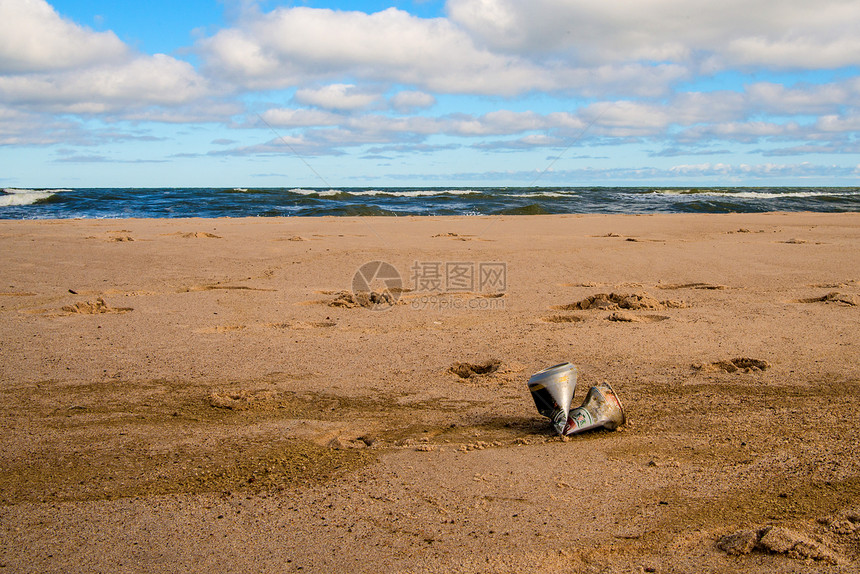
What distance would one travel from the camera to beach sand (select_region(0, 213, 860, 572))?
1955 mm

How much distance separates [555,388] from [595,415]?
0.24 meters

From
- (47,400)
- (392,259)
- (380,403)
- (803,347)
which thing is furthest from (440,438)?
(392,259)

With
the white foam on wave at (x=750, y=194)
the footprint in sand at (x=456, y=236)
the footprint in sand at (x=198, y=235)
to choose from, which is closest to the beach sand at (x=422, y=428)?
the footprint in sand at (x=198, y=235)

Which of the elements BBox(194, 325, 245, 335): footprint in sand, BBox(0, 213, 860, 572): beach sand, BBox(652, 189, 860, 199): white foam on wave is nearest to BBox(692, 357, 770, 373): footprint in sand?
BBox(0, 213, 860, 572): beach sand

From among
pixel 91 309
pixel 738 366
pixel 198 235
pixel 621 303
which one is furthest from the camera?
pixel 198 235

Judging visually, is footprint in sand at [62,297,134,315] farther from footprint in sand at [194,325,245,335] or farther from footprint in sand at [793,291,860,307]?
footprint in sand at [793,291,860,307]

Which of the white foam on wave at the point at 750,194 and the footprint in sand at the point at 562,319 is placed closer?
the footprint in sand at the point at 562,319

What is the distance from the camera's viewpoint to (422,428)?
2.88 m

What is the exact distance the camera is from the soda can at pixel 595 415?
8.94 ft

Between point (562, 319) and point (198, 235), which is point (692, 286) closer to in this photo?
point (562, 319)

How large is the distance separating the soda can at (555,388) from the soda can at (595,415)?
35 mm

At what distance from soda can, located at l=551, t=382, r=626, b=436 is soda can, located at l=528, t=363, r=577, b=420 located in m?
0.04

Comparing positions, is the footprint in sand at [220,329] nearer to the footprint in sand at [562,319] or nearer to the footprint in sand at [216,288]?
the footprint in sand at [216,288]

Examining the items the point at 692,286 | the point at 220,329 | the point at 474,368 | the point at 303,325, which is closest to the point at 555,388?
the point at 474,368
